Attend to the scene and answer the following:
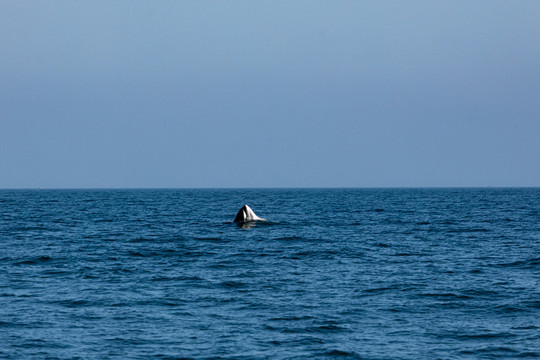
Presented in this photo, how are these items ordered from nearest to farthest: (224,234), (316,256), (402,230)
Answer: (316,256) → (224,234) → (402,230)

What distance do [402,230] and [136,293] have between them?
96.4 feet

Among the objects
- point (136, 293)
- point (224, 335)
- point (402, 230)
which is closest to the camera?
point (224, 335)

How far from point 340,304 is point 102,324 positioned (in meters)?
7.52

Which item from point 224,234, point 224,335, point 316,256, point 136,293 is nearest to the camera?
point 224,335

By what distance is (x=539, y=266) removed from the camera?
87.8 feet

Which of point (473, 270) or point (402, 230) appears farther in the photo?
point (402, 230)

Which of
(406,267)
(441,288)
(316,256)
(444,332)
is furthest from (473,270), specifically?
(444,332)

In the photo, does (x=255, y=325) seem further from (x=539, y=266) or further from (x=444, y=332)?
(x=539, y=266)

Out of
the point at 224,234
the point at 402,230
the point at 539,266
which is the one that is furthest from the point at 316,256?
the point at 402,230

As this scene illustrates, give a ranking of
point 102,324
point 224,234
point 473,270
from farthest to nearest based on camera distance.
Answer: point 224,234 → point 473,270 → point 102,324

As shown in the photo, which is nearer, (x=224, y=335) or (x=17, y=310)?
(x=224, y=335)

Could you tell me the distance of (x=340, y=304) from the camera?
62.5 ft

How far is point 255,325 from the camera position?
1656cm

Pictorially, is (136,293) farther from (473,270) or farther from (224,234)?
(224,234)
